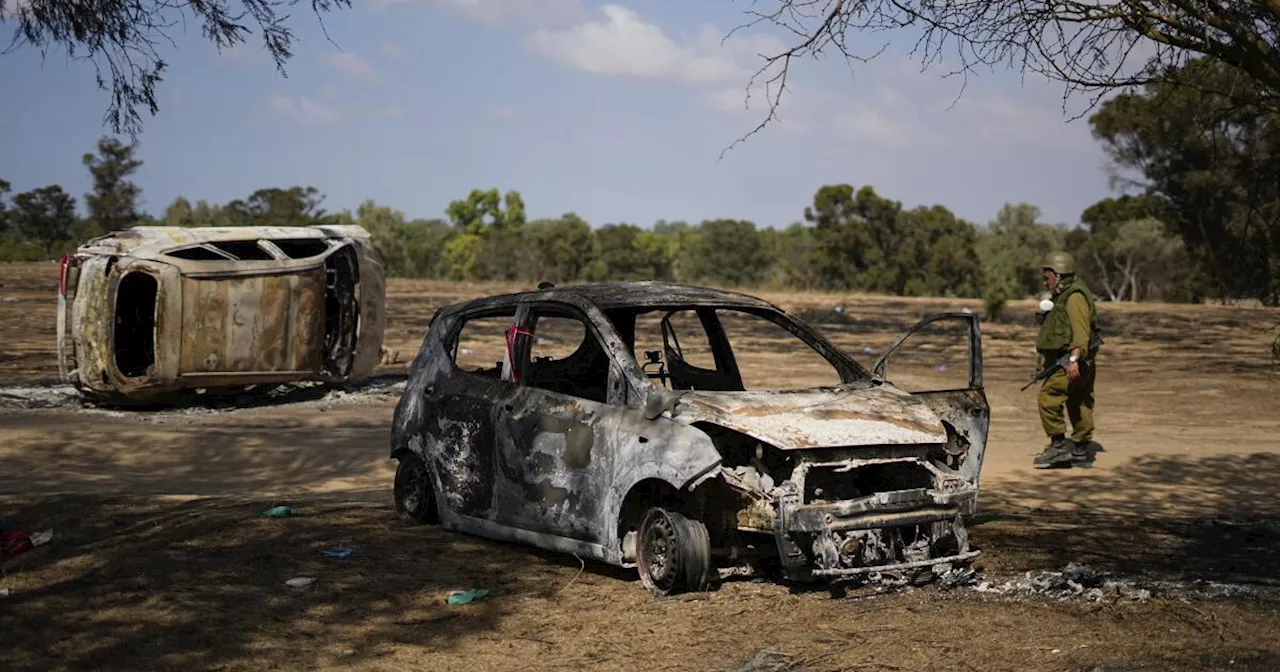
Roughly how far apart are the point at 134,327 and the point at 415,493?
10.1 m

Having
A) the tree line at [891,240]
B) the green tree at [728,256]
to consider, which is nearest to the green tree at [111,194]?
the tree line at [891,240]

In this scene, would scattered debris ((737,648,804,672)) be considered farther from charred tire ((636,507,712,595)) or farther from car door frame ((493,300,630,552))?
car door frame ((493,300,630,552))

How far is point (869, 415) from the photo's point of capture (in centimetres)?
740

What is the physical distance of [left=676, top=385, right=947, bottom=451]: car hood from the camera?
7023 mm

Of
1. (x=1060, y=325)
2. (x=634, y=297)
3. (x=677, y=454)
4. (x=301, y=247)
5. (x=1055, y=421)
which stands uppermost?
(x=301, y=247)

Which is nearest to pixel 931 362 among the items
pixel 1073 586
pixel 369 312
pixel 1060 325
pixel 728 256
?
pixel 369 312

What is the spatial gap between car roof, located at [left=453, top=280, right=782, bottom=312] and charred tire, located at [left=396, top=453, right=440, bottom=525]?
1.19 m

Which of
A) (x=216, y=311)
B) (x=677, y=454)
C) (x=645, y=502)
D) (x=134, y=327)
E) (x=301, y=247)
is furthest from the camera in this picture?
(x=301, y=247)

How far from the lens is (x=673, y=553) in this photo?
23.6 ft

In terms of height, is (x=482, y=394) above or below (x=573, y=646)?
above

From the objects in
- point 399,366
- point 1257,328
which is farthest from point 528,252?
point 399,366

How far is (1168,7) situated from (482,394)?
4.50 m

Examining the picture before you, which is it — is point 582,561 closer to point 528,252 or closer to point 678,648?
point 678,648

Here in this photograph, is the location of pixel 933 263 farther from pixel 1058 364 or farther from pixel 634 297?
pixel 634 297
